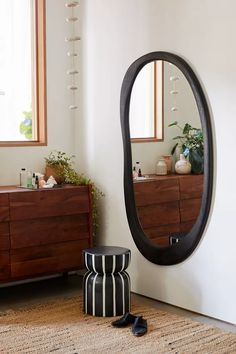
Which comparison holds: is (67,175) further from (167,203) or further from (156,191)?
(167,203)

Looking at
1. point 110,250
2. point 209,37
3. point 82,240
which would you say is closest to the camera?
point 209,37

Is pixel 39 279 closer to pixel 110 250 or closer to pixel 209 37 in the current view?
pixel 110 250

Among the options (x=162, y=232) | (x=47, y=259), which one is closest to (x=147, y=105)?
(x=162, y=232)

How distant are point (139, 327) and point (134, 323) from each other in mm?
68

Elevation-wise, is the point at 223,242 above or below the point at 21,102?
below

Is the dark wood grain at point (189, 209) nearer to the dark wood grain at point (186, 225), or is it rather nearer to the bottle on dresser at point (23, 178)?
the dark wood grain at point (186, 225)

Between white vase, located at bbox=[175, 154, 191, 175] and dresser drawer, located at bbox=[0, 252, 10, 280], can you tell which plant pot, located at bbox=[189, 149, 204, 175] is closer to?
white vase, located at bbox=[175, 154, 191, 175]

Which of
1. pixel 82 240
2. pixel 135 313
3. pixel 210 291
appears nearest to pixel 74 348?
pixel 135 313

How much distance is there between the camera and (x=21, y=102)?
4648 millimetres

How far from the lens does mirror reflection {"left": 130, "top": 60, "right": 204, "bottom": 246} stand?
3.81 metres

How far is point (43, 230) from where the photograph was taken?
422 centimetres

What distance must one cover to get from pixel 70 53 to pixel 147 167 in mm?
1282

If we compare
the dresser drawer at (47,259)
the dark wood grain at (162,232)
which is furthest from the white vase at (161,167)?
the dresser drawer at (47,259)

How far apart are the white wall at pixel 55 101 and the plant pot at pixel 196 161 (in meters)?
1.40
